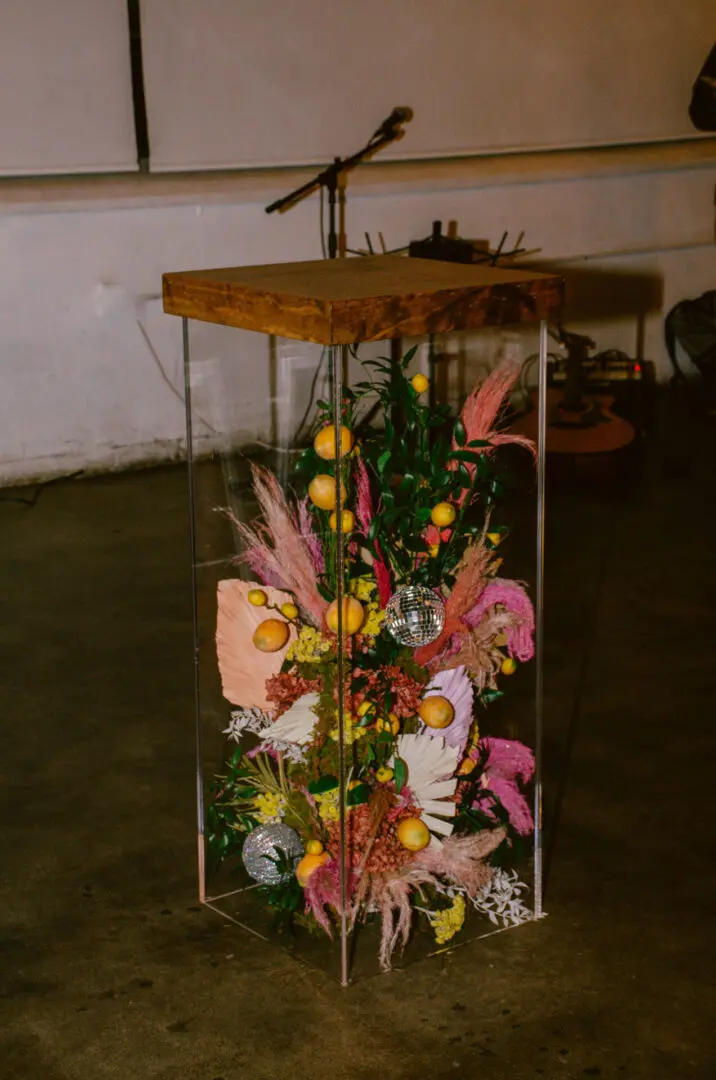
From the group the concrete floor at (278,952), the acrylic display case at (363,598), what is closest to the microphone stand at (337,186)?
the concrete floor at (278,952)

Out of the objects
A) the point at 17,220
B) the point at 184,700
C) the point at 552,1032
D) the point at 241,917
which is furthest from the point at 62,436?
the point at 552,1032

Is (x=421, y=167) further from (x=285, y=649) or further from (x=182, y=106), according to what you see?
(x=285, y=649)

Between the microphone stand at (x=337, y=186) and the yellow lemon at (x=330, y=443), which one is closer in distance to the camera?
the yellow lemon at (x=330, y=443)

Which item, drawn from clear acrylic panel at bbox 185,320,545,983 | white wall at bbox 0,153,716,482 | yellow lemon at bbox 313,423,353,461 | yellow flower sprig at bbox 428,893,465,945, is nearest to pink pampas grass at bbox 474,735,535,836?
clear acrylic panel at bbox 185,320,545,983

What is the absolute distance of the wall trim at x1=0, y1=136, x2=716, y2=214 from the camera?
551cm

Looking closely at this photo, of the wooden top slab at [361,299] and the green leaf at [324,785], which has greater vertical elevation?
the wooden top slab at [361,299]

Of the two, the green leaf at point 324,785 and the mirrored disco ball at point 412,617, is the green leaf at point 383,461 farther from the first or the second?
the green leaf at point 324,785

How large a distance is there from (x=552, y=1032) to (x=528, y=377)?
1093 millimetres

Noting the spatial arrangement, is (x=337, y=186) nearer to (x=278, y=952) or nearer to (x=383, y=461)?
(x=383, y=461)

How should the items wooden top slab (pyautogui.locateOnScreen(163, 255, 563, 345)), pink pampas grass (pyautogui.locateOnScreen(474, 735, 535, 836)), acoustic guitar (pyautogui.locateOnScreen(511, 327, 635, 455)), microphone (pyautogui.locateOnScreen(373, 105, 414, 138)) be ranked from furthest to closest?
microphone (pyautogui.locateOnScreen(373, 105, 414, 138))
acoustic guitar (pyautogui.locateOnScreen(511, 327, 635, 455))
pink pampas grass (pyautogui.locateOnScreen(474, 735, 535, 836))
wooden top slab (pyautogui.locateOnScreen(163, 255, 563, 345))

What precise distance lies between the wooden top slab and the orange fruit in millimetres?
252

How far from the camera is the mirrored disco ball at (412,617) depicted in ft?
7.14

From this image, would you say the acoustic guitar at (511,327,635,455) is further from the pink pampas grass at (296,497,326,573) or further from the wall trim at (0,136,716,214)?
the pink pampas grass at (296,497,326,573)

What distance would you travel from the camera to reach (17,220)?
548 cm
